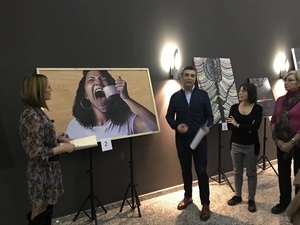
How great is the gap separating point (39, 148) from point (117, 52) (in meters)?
1.61

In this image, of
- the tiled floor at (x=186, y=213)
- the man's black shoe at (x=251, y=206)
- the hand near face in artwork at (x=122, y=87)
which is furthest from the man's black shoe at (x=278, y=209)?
the hand near face in artwork at (x=122, y=87)

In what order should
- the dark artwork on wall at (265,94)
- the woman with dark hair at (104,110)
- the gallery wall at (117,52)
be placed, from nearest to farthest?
1. the gallery wall at (117,52)
2. the woman with dark hair at (104,110)
3. the dark artwork on wall at (265,94)

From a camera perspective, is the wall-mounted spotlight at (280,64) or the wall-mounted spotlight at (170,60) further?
the wall-mounted spotlight at (280,64)

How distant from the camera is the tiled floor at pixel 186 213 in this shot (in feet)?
8.98

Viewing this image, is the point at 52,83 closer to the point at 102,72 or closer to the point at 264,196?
the point at 102,72

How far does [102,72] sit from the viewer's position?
279cm

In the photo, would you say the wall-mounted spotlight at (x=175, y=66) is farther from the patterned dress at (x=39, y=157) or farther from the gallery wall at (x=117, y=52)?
the patterned dress at (x=39, y=157)

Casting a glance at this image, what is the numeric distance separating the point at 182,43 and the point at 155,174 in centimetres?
176

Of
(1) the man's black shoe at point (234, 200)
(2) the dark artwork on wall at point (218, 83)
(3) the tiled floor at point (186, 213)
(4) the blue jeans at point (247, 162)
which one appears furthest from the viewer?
(2) the dark artwork on wall at point (218, 83)

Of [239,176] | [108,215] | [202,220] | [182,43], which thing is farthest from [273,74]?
[108,215]

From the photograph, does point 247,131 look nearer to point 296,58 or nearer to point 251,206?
point 251,206

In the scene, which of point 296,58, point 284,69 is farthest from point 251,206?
point 296,58

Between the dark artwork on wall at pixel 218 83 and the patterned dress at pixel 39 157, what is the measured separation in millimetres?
2192

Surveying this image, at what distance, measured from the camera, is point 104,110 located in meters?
2.73
